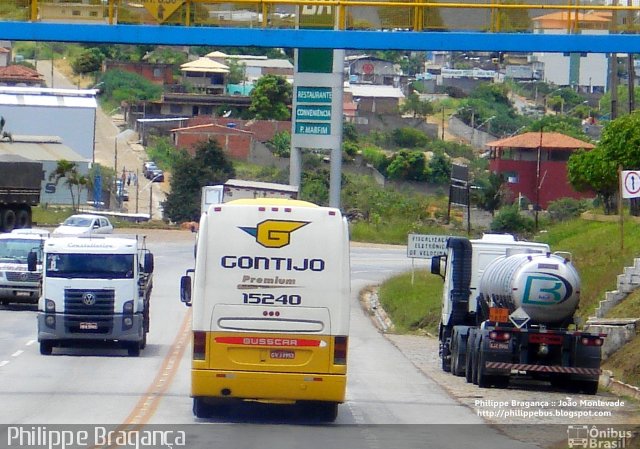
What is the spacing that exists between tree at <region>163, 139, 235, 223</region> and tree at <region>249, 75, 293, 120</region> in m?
23.3

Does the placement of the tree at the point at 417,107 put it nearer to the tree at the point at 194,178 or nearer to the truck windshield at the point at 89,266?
the tree at the point at 194,178

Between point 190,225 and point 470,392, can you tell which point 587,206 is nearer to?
point 190,225

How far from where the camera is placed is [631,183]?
29.8 metres

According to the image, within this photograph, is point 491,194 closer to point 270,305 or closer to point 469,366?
point 469,366

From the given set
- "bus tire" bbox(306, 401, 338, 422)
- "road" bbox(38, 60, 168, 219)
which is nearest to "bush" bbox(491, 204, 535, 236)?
"road" bbox(38, 60, 168, 219)

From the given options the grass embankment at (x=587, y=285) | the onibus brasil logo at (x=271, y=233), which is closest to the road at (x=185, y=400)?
the onibus brasil logo at (x=271, y=233)

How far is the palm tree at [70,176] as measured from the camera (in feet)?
274

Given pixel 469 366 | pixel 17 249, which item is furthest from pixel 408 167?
pixel 469 366

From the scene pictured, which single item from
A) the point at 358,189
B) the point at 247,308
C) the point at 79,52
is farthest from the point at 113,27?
the point at 79,52

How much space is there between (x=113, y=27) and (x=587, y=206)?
62.3 m

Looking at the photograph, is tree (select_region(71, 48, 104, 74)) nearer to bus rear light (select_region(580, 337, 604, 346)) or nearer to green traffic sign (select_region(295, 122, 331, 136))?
green traffic sign (select_region(295, 122, 331, 136))

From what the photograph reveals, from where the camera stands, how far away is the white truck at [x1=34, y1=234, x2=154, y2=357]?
27297 millimetres

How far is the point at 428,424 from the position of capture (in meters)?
18.3

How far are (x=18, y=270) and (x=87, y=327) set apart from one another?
11.1 meters
